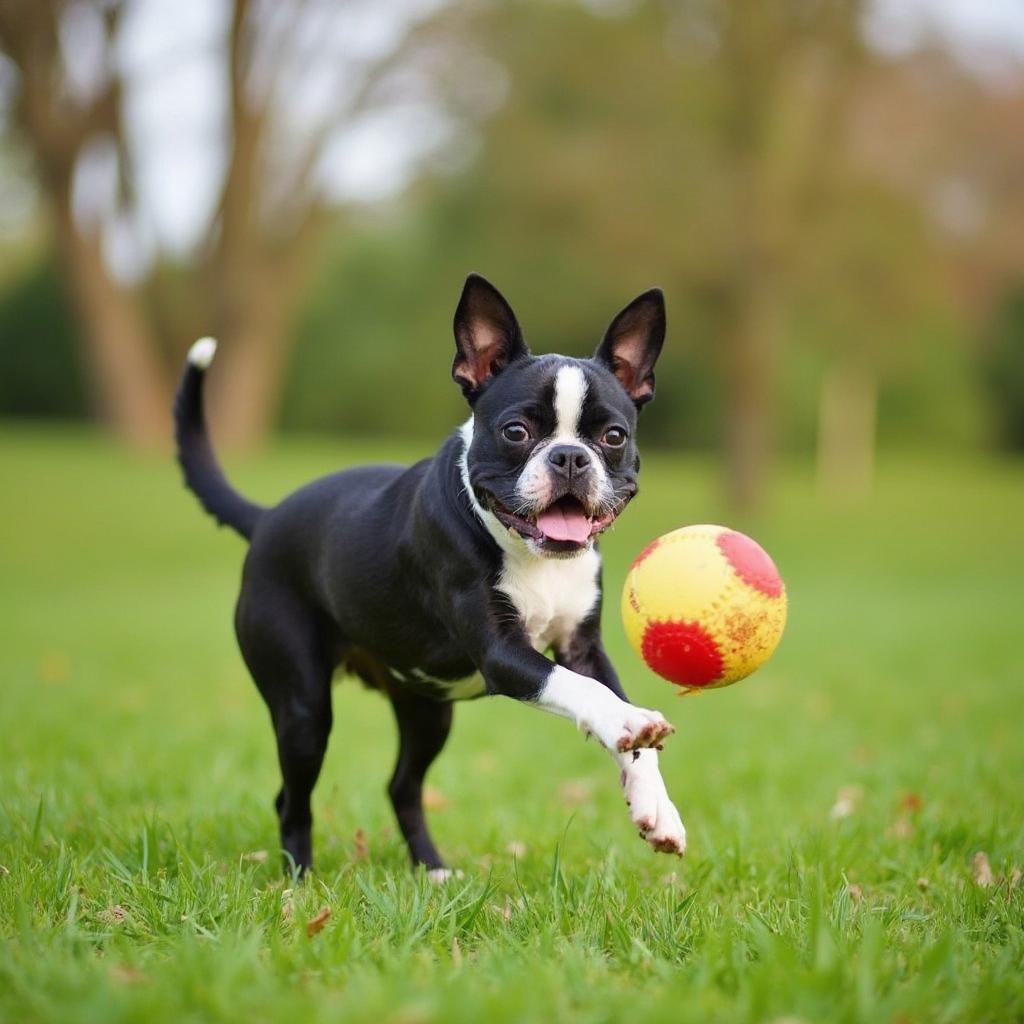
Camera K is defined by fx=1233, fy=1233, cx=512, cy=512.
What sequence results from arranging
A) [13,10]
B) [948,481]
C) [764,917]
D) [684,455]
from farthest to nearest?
[684,455]
[948,481]
[13,10]
[764,917]

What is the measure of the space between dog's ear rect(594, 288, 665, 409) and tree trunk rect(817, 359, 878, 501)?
87.2ft

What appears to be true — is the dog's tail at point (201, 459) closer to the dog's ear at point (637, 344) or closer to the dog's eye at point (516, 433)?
the dog's eye at point (516, 433)

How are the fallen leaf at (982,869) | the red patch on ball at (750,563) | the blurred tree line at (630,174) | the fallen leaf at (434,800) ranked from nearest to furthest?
the red patch on ball at (750,563), the fallen leaf at (982,869), the fallen leaf at (434,800), the blurred tree line at (630,174)

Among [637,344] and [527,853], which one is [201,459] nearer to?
[637,344]

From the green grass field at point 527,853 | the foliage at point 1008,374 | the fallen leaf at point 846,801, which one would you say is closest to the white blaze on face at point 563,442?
the green grass field at point 527,853

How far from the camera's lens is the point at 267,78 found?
20031 millimetres

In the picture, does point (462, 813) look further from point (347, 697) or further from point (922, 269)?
point (922, 269)

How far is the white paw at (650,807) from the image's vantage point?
120 inches

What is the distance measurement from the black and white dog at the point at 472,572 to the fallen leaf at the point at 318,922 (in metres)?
0.69

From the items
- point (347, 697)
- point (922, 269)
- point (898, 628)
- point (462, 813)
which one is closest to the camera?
point (462, 813)

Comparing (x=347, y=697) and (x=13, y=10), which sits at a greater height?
(x=13, y=10)

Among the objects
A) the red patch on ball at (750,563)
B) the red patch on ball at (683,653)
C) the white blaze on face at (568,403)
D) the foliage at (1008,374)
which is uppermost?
the foliage at (1008,374)

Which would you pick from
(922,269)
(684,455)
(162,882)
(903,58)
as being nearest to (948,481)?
(684,455)

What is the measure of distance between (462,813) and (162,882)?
184 centimetres
